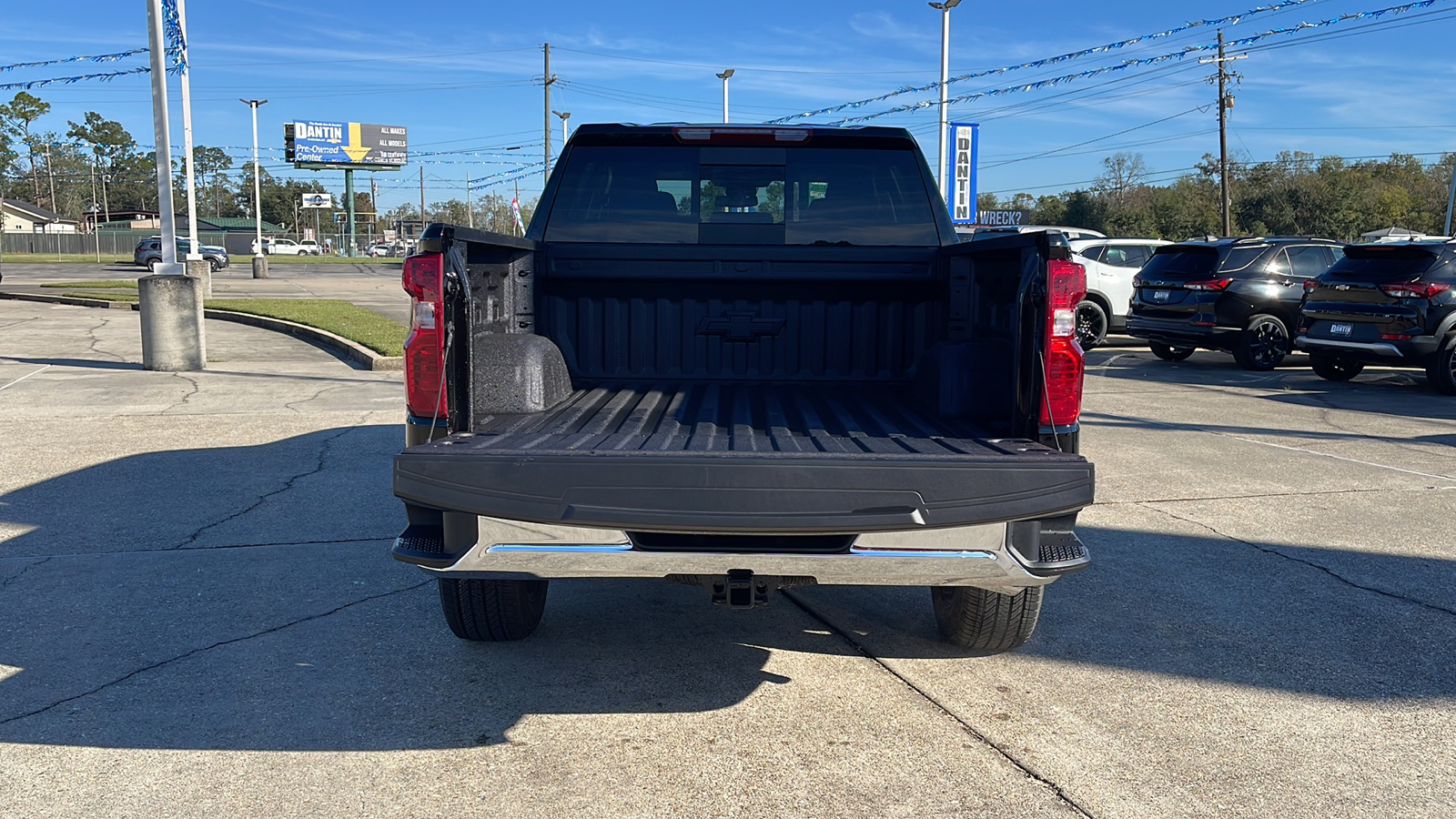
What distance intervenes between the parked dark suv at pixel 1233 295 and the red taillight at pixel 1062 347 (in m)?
12.6

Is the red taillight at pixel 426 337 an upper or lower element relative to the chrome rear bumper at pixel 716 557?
upper

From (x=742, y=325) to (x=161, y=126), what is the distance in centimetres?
1215

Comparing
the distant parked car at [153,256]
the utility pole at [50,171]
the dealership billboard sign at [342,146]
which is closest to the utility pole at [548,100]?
the distant parked car at [153,256]

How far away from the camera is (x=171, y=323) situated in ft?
43.0

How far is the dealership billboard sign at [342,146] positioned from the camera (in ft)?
288

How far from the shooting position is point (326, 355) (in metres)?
15.2

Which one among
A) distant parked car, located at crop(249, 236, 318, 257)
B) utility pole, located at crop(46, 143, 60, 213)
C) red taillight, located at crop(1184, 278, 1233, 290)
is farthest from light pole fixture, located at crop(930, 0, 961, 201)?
utility pole, located at crop(46, 143, 60, 213)

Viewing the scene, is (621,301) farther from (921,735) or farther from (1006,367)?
(921,735)

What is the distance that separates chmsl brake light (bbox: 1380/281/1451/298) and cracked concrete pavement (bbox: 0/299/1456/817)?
6.26 metres

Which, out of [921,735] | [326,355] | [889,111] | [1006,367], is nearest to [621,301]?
[1006,367]

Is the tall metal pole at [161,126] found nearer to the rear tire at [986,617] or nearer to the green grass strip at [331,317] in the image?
the green grass strip at [331,317]

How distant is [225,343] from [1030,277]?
15.4m

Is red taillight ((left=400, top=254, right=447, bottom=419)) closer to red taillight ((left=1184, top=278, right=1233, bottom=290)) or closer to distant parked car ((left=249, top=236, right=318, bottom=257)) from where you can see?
red taillight ((left=1184, top=278, right=1233, bottom=290))

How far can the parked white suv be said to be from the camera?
1844 centimetres
